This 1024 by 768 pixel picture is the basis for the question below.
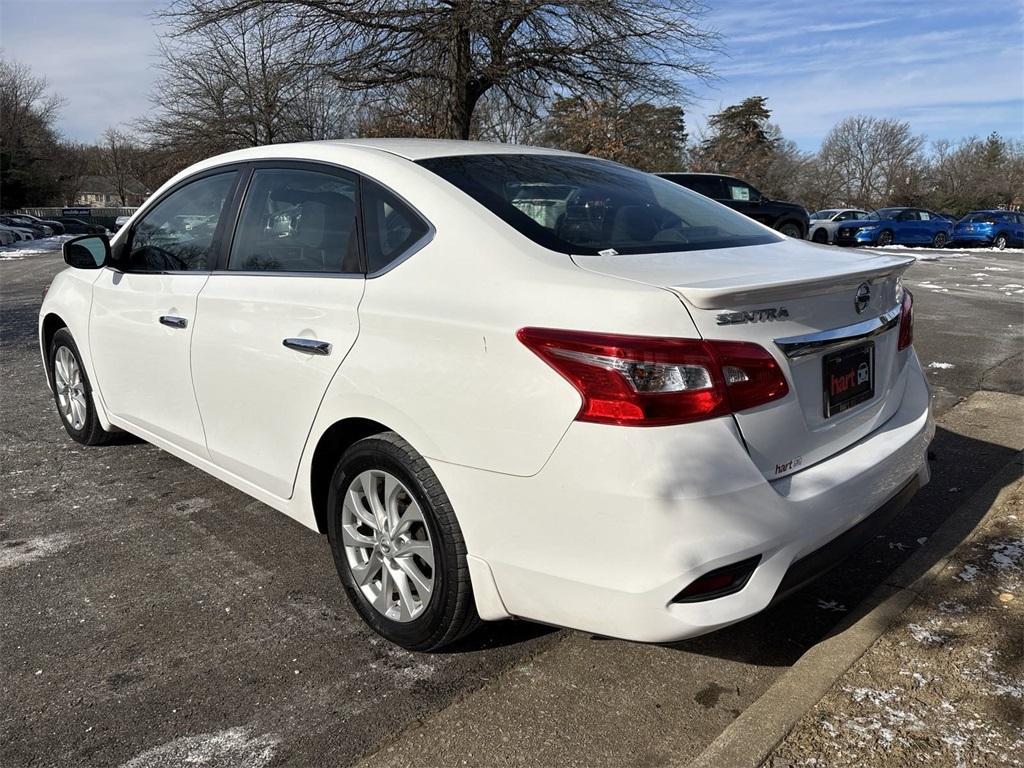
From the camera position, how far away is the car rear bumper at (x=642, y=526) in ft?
6.65

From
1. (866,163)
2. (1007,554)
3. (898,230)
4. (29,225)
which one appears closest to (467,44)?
(1007,554)

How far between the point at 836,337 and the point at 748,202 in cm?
1849

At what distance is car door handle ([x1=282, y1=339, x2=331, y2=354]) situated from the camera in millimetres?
2703

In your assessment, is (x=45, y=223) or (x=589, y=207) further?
(x=45, y=223)

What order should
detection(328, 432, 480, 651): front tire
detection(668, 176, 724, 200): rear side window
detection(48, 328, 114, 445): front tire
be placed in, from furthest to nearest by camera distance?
1. detection(668, 176, 724, 200): rear side window
2. detection(48, 328, 114, 445): front tire
3. detection(328, 432, 480, 651): front tire

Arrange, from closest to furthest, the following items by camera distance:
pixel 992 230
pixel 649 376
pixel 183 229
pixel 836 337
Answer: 1. pixel 649 376
2. pixel 836 337
3. pixel 183 229
4. pixel 992 230

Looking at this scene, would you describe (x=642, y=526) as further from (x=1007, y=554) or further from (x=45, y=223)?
(x=45, y=223)

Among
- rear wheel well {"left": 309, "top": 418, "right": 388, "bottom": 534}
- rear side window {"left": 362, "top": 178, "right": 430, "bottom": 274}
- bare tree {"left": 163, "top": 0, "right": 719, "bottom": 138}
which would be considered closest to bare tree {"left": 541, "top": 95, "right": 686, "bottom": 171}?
bare tree {"left": 163, "top": 0, "right": 719, "bottom": 138}

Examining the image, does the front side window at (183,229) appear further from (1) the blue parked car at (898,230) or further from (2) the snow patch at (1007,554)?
(1) the blue parked car at (898,230)

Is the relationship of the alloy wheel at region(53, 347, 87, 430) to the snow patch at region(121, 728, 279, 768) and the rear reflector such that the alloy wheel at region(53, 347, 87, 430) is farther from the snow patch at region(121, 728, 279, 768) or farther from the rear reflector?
the rear reflector

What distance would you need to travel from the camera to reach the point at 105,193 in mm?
81062

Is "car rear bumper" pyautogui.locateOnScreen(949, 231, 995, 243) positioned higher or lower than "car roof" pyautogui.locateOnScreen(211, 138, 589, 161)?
lower

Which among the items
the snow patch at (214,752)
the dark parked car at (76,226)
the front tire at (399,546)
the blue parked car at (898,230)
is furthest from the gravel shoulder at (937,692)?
the dark parked car at (76,226)

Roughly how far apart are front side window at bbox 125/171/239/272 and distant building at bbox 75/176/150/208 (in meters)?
75.1
